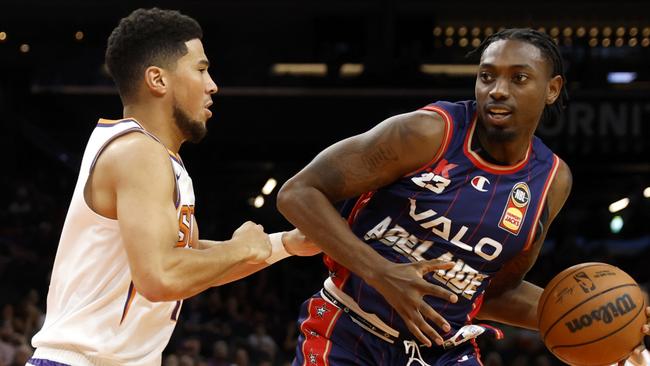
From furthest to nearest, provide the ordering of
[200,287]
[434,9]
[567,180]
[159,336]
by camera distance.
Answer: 1. [434,9]
2. [567,180]
3. [159,336]
4. [200,287]

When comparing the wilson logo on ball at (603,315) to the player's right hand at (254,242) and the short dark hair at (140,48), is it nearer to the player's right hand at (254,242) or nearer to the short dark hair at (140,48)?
the player's right hand at (254,242)

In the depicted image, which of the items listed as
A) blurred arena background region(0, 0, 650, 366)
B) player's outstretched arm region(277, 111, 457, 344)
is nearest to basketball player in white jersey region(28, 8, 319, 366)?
player's outstretched arm region(277, 111, 457, 344)

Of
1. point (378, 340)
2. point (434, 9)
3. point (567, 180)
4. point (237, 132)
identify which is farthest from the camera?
point (434, 9)

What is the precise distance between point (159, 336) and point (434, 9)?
35.6ft

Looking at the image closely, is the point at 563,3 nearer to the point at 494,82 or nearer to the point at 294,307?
the point at 294,307

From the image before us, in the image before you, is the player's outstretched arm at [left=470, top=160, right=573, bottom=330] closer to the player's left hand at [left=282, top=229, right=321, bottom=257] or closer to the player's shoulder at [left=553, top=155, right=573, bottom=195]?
the player's shoulder at [left=553, top=155, right=573, bottom=195]

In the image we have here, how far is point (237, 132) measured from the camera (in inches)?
501

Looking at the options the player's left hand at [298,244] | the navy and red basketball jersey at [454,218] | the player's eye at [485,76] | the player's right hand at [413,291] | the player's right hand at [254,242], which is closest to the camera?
the player's right hand at [254,242]

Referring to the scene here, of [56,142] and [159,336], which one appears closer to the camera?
[159,336]

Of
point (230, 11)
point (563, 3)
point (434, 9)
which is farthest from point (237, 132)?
point (563, 3)

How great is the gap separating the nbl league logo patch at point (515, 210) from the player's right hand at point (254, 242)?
980 millimetres

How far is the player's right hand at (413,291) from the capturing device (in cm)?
339

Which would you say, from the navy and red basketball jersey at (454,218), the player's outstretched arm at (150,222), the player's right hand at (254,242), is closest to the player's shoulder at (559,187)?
the navy and red basketball jersey at (454,218)

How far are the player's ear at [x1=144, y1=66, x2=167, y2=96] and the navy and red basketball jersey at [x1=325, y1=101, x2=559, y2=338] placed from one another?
946mm
